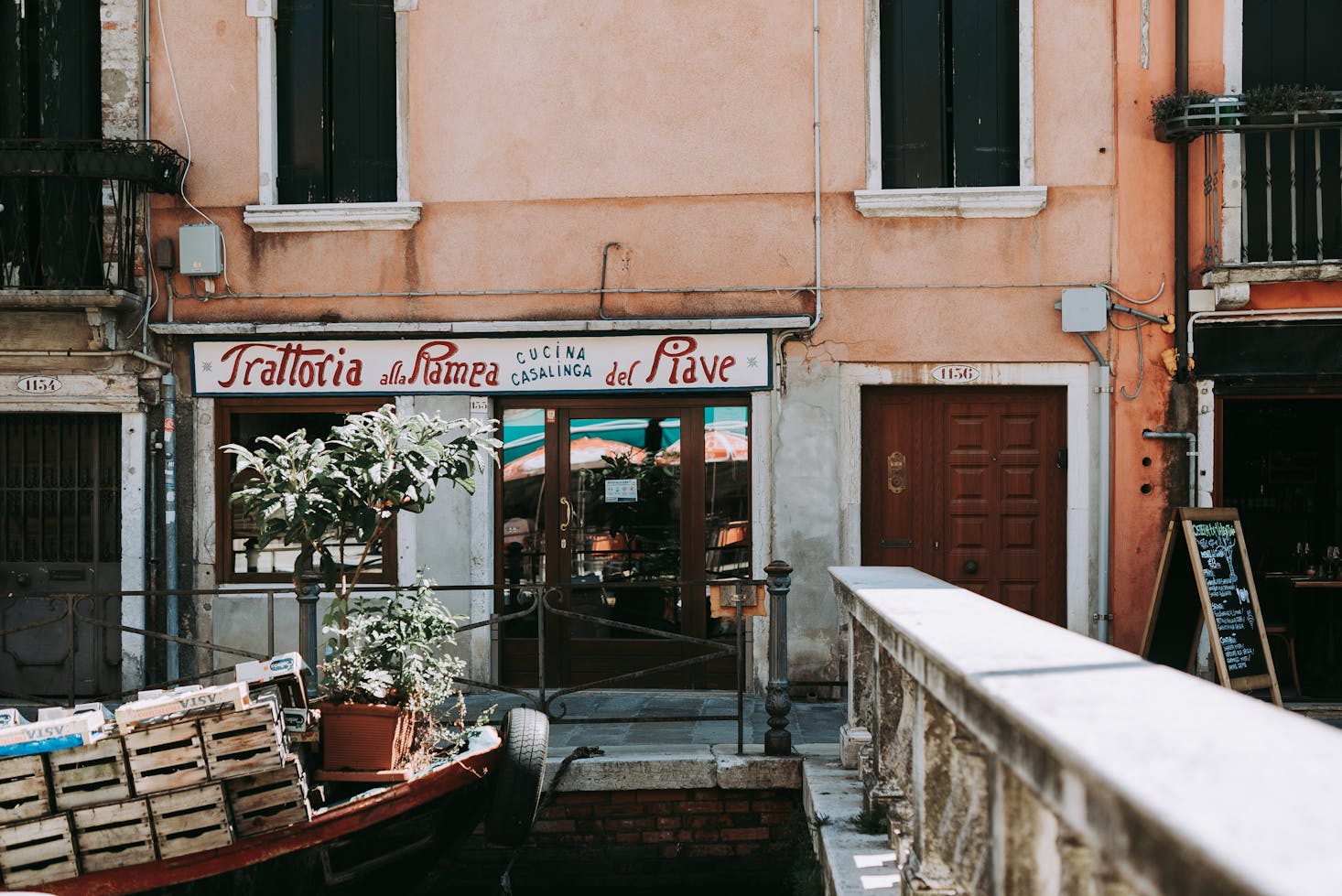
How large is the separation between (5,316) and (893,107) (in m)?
6.76

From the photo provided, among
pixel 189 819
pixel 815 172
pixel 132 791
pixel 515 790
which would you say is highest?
pixel 815 172

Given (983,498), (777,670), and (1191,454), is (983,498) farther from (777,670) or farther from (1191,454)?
(777,670)

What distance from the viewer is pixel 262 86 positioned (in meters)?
8.85

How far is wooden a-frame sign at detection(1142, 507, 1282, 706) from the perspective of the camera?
287 inches

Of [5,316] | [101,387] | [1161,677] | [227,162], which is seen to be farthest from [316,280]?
[1161,677]

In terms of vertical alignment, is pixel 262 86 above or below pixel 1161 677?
above

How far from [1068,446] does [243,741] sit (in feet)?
19.6

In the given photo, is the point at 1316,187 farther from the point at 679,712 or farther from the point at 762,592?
the point at 679,712

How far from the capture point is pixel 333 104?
9047 mm

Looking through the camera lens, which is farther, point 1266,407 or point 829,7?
point 1266,407

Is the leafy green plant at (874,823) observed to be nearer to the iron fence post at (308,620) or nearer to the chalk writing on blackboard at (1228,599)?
the iron fence post at (308,620)

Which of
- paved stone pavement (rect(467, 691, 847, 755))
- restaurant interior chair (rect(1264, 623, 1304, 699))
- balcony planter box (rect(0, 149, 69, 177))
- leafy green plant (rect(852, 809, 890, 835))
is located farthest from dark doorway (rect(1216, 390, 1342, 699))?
balcony planter box (rect(0, 149, 69, 177))

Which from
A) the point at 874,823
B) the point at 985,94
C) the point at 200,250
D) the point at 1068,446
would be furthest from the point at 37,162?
the point at 1068,446

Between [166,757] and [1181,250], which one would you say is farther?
[1181,250]
